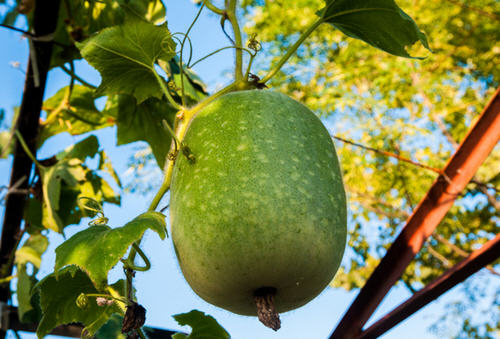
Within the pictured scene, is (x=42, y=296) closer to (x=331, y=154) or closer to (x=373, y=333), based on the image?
(x=331, y=154)

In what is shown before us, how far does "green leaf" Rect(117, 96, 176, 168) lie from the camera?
129 cm

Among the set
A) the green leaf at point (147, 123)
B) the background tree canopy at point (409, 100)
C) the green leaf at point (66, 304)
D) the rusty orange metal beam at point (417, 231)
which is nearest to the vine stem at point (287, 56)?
the green leaf at point (66, 304)

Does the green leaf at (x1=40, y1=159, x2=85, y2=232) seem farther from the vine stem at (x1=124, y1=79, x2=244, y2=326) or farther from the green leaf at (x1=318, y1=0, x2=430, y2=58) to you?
the green leaf at (x1=318, y1=0, x2=430, y2=58)

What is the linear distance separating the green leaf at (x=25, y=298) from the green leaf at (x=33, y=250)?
0.02m

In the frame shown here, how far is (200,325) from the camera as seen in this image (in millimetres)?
747

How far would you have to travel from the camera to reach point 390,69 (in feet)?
12.6

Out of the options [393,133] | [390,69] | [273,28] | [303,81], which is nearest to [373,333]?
[393,133]

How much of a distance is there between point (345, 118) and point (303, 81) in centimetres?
68

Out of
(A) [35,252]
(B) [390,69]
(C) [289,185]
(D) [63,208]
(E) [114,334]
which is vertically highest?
(B) [390,69]

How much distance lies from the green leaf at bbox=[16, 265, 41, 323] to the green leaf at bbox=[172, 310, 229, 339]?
30.7 inches

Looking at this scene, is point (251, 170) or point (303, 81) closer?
point (251, 170)

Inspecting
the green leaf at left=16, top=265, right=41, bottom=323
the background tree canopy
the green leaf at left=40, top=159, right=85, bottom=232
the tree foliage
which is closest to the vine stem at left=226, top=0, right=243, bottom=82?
the tree foliage

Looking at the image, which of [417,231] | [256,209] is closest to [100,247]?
[256,209]

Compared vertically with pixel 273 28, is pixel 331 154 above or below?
below
